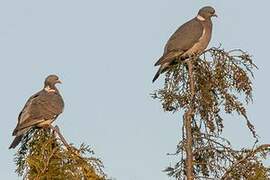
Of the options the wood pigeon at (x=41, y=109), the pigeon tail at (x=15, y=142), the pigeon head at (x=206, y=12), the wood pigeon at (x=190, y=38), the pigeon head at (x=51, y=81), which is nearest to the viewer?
the pigeon tail at (x=15, y=142)

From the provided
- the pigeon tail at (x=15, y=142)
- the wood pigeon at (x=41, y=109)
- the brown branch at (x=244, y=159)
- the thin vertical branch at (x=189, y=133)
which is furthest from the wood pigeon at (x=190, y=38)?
the brown branch at (x=244, y=159)

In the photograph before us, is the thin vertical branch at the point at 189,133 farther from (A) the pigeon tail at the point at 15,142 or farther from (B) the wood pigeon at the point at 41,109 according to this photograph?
(A) the pigeon tail at the point at 15,142

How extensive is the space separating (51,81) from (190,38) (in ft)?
8.57

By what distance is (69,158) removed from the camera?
7.28m

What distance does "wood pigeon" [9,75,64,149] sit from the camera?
10.5m

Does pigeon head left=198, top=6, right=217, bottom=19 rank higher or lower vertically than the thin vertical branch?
higher

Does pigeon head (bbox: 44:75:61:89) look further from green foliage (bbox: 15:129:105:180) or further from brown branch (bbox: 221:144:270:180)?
brown branch (bbox: 221:144:270:180)

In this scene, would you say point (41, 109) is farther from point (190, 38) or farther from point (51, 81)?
A: point (190, 38)

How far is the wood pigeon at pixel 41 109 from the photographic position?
34.4ft

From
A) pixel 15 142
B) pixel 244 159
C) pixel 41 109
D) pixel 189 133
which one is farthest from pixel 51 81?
pixel 244 159

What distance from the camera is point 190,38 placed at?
12578 mm

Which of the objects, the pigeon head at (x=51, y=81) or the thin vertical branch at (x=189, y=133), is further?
the pigeon head at (x=51, y=81)

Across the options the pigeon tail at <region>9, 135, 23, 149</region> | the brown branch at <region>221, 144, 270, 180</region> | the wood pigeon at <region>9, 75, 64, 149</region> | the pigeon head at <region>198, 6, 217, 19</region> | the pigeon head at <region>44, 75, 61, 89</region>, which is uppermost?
the pigeon head at <region>198, 6, 217, 19</region>

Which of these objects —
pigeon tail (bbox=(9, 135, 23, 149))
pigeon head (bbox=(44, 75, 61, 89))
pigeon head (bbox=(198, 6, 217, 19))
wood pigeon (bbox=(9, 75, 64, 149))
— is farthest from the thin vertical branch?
A: pigeon head (bbox=(198, 6, 217, 19))
